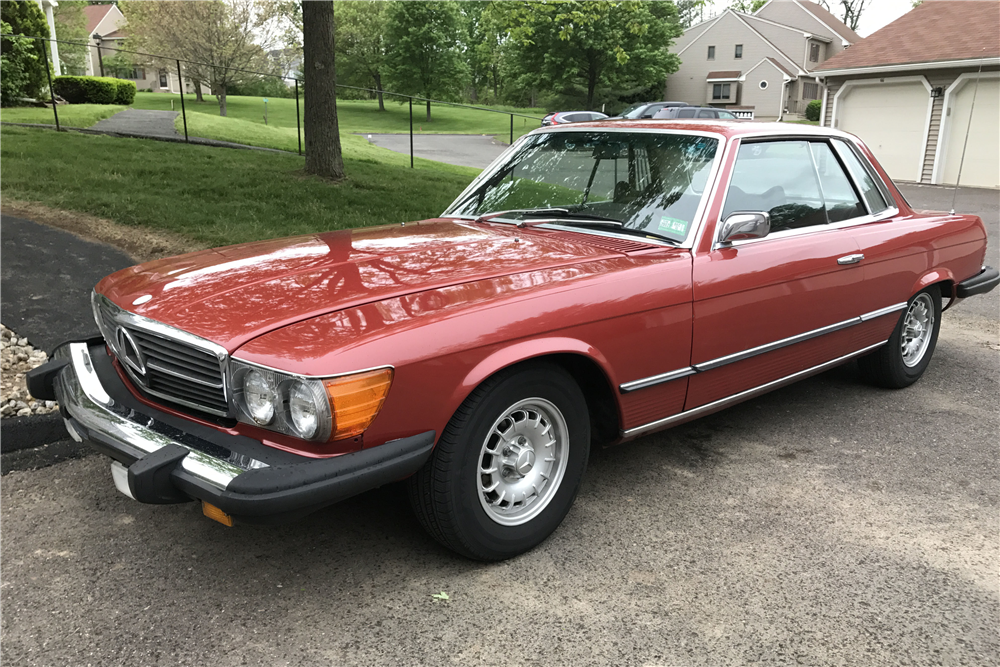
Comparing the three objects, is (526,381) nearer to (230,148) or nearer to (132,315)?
(132,315)

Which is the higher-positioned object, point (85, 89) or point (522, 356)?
point (85, 89)

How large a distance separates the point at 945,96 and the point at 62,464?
875 inches

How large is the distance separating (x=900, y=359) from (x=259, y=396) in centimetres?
410

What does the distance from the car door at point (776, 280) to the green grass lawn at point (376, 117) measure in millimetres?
32093

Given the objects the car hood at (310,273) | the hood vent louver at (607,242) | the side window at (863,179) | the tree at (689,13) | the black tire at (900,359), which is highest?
the tree at (689,13)

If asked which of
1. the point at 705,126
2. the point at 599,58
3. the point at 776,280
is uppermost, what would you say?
the point at 599,58

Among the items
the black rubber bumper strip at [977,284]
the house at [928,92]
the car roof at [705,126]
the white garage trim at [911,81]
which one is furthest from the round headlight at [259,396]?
the white garage trim at [911,81]

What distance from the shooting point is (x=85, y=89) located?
27.1 m

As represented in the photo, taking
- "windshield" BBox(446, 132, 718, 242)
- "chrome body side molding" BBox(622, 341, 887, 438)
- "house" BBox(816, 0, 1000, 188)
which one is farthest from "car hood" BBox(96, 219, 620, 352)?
"house" BBox(816, 0, 1000, 188)

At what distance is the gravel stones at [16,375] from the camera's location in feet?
13.2

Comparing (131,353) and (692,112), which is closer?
(131,353)

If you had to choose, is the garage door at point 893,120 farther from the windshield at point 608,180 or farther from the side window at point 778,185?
the windshield at point 608,180

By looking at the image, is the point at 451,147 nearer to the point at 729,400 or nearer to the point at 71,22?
the point at 729,400

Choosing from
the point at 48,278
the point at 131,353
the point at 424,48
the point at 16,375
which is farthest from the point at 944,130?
the point at 424,48
